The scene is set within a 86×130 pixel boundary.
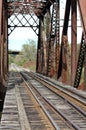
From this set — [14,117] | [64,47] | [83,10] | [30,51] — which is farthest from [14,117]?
[30,51]

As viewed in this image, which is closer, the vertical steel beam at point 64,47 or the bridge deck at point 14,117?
the bridge deck at point 14,117

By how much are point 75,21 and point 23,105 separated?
218 inches

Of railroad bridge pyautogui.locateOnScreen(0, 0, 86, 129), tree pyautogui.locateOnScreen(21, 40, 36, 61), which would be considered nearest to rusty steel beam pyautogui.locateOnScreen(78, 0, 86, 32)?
railroad bridge pyautogui.locateOnScreen(0, 0, 86, 129)

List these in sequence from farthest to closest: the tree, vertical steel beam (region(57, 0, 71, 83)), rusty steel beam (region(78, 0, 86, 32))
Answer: the tree → vertical steel beam (region(57, 0, 71, 83)) → rusty steel beam (region(78, 0, 86, 32))

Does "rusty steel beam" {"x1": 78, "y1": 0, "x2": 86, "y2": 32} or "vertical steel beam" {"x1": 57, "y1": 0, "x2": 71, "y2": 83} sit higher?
"rusty steel beam" {"x1": 78, "y1": 0, "x2": 86, "y2": 32}

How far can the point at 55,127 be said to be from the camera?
8156 millimetres

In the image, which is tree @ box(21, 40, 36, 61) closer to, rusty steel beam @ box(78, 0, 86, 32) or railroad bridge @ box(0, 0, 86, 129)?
railroad bridge @ box(0, 0, 86, 129)

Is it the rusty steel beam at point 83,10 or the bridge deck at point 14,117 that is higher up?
the rusty steel beam at point 83,10

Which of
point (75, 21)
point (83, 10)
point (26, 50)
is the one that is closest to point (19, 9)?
point (75, 21)

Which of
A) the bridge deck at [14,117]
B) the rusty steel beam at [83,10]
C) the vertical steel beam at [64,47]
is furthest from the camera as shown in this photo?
the vertical steel beam at [64,47]

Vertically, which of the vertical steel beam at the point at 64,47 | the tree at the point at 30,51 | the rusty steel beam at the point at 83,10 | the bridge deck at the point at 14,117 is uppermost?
the rusty steel beam at the point at 83,10

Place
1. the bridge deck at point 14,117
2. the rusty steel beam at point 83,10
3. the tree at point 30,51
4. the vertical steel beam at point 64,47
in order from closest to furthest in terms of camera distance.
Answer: the bridge deck at point 14,117, the rusty steel beam at point 83,10, the vertical steel beam at point 64,47, the tree at point 30,51

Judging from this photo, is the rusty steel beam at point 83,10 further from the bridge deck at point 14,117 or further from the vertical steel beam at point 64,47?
the vertical steel beam at point 64,47

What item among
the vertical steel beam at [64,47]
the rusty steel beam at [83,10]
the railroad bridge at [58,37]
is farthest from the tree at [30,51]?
the rusty steel beam at [83,10]
